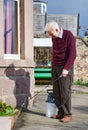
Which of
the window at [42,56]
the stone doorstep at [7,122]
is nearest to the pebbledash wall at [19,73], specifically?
the stone doorstep at [7,122]

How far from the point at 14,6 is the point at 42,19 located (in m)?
16.3

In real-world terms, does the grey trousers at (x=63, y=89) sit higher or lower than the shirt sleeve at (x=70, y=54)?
lower

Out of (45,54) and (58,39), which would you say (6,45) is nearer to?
(58,39)

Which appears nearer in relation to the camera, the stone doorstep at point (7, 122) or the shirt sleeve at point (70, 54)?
the stone doorstep at point (7, 122)

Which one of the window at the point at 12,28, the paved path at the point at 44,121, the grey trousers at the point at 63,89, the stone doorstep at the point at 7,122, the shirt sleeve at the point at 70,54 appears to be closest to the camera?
the stone doorstep at the point at 7,122

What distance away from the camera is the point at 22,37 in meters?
9.81

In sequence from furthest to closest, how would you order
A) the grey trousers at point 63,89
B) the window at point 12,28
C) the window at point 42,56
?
1. the window at point 42,56
2. the window at point 12,28
3. the grey trousers at point 63,89

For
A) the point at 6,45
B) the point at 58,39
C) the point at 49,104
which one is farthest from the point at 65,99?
the point at 6,45

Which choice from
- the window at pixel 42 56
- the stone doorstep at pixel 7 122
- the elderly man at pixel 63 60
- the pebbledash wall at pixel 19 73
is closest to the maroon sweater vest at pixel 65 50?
the elderly man at pixel 63 60

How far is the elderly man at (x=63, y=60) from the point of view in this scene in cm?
794

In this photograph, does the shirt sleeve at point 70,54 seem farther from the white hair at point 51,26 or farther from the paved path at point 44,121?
the paved path at point 44,121

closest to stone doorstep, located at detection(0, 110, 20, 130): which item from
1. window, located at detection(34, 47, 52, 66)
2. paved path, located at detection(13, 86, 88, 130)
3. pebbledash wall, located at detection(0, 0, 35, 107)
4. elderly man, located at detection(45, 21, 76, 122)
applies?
paved path, located at detection(13, 86, 88, 130)

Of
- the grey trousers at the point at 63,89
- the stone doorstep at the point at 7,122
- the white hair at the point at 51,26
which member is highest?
the white hair at the point at 51,26

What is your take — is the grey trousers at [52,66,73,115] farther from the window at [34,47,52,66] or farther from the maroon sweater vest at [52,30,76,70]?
the window at [34,47,52,66]
